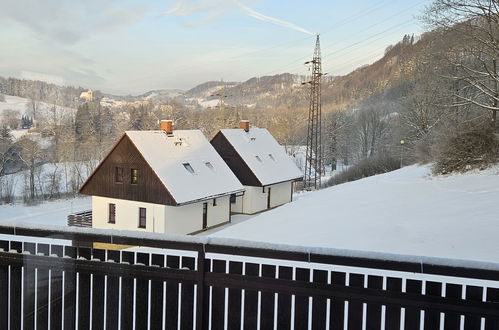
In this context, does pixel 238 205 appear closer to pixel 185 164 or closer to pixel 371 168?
pixel 185 164

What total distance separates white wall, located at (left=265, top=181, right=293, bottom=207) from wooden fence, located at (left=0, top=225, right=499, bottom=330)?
23.2 m

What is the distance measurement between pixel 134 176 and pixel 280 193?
35.1 feet

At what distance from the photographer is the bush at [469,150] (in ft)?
47.1

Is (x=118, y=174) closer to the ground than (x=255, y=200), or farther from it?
farther from it

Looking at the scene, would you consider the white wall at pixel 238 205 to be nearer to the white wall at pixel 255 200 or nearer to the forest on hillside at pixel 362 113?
the white wall at pixel 255 200

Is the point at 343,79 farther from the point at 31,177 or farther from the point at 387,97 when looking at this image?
the point at 31,177

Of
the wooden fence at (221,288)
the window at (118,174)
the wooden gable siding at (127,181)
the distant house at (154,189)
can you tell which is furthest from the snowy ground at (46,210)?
the wooden fence at (221,288)

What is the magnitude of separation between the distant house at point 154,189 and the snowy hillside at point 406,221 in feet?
17.1

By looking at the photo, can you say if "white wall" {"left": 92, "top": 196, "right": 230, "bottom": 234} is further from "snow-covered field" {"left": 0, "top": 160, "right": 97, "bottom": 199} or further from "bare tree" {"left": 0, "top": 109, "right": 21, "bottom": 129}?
"snow-covered field" {"left": 0, "top": 160, "right": 97, "bottom": 199}

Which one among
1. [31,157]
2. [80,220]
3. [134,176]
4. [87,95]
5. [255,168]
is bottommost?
[80,220]

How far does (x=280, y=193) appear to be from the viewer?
27.1 m

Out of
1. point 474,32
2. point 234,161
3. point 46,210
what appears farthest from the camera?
point 46,210

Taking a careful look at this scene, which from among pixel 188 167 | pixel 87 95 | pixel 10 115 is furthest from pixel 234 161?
pixel 10 115

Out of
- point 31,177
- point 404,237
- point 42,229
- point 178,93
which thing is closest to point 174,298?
point 42,229
